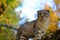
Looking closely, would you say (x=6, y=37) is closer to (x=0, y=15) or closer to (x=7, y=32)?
(x=7, y=32)

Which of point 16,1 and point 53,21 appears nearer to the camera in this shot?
point 53,21

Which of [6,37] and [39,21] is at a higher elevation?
[39,21]

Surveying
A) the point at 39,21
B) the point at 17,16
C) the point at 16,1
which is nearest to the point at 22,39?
the point at 39,21

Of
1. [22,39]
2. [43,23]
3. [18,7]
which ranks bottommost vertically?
[22,39]

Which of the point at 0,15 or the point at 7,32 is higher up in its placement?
the point at 0,15

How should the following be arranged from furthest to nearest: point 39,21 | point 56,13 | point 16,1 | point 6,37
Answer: point 16,1 → point 56,13 → point 6,37 → point 39,21

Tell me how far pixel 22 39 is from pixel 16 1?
2199mm

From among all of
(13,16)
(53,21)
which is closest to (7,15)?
(13,16)

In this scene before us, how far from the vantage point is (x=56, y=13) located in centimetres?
349

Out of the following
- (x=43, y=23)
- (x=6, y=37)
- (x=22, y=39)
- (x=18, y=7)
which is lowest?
(x=6, y=37)

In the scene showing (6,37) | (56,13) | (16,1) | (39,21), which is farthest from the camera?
(16,1)

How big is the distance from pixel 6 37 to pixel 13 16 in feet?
1.69

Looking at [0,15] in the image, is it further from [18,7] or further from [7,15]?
[18,7]

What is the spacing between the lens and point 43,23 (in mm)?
1599
